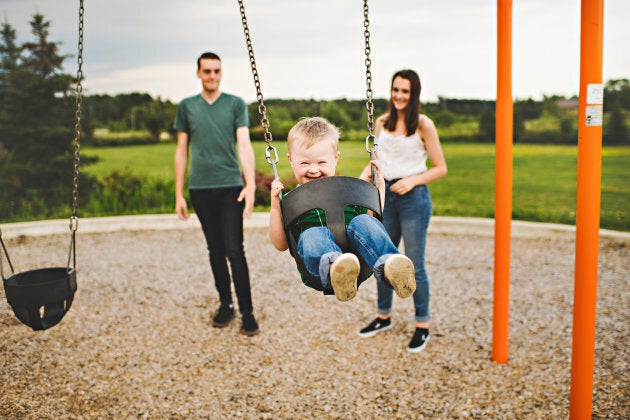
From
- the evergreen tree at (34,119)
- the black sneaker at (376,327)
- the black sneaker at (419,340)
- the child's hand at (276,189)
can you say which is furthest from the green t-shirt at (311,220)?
the evergreen tree at (34,119)

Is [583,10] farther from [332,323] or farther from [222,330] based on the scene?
[222,330]

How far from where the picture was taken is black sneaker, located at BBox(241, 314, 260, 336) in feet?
13.6

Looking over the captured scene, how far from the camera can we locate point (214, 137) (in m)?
3.72

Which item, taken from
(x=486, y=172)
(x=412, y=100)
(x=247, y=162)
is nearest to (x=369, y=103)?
(x=412, y=100)

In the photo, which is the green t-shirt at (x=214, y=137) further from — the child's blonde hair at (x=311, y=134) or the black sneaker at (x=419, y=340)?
the black sneaker at (x=419, y=340)

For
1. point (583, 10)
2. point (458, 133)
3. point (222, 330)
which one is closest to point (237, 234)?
point (222, 330)

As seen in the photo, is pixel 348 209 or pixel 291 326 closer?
pixel 348 209

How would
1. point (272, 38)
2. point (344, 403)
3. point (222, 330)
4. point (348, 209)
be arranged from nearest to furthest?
point (348, 209)
point (344, 403)
point (222, 330)
point (272, 38)

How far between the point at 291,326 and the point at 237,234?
107cm

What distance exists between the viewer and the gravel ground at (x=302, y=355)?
3158 mm

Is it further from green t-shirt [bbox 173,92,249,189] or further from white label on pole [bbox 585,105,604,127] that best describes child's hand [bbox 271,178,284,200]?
white label on pole [bbox 585,105,604,127]

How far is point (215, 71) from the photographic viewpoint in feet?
11.9

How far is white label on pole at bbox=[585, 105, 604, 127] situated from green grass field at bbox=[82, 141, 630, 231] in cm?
645

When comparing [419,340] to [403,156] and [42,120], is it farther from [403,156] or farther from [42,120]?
[42,120]
